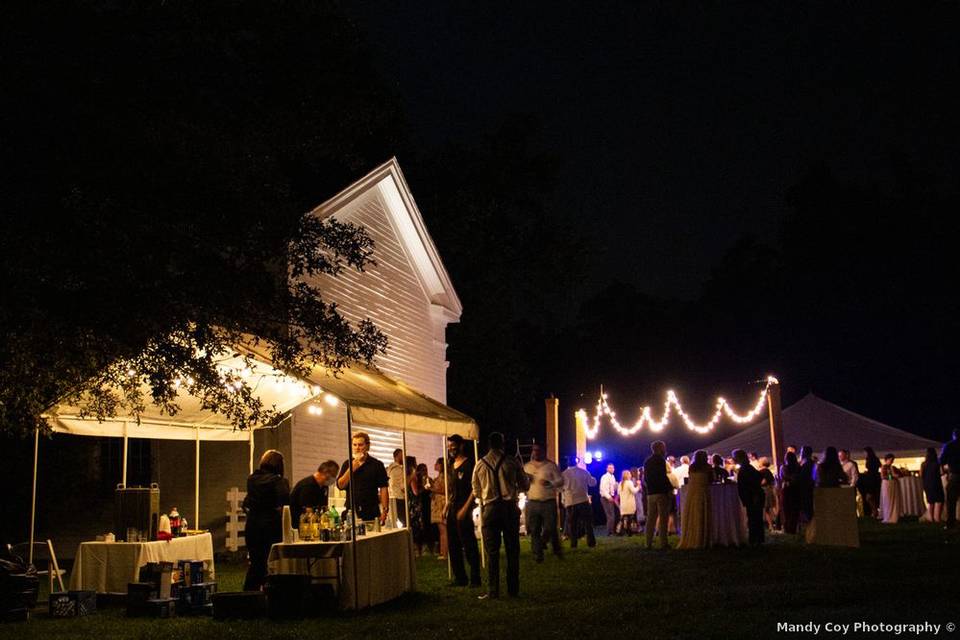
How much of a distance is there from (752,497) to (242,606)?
9.60 m

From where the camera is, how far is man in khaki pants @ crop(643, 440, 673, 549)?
16688 mm

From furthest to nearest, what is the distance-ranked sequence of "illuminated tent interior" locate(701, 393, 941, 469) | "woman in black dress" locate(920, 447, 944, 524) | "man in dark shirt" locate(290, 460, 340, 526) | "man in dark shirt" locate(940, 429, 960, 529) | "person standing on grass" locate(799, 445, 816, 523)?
1. "illuminated tent interior" locate(701, 393, 941, 469)
2. "woman in black dress" locate(920, 447, 944, 524)
3. "man in dark shirt" locate(940, 429, 960, 529)
4. "person standing on grass" locate(799, 445, 816, 523)
5. "man in dark shirt" locate(290, 460, 340, 526)

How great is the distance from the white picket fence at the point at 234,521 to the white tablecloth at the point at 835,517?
10.2m

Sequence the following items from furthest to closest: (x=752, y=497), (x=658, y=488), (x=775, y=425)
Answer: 1. (x=775, y=425)
2. (x=658, y=488)
3. (x=752, y=497)

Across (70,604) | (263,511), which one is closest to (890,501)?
(263,511)

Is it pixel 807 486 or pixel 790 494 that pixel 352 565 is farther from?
pixel 790 494

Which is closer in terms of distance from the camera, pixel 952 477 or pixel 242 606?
pixel 242 606

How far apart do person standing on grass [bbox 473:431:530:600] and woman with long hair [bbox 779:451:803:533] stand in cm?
933

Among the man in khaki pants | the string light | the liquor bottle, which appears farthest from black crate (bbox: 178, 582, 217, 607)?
the string light

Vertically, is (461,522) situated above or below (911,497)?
above

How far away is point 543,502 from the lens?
15469mm

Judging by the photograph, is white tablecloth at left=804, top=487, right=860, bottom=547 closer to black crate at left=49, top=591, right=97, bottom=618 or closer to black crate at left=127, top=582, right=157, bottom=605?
black crate at left=127, top=582, right=157, bottom=605

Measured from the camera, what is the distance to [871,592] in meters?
9.43

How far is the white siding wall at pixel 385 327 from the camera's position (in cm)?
1812
